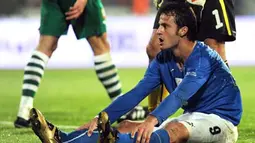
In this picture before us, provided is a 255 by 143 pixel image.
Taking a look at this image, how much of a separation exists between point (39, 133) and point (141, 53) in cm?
950

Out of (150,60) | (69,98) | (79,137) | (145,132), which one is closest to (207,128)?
(145,132)

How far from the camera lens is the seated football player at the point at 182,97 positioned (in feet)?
15.3

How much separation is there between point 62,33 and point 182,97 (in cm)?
280

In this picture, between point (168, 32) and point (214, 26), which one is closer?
point (168, 32)

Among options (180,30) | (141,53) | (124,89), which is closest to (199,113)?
(180,30)

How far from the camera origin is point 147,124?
4.53 meters

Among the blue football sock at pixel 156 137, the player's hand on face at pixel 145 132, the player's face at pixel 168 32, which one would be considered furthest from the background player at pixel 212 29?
the player's hand on face at pixel 145 132

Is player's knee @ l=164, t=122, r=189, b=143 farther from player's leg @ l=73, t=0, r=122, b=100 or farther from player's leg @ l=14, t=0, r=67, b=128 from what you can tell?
player's leg @ l=73, t=0, r=122, b=100

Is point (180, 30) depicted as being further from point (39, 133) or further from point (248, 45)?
point (248, 45)

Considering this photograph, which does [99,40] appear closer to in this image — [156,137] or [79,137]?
[79,137]

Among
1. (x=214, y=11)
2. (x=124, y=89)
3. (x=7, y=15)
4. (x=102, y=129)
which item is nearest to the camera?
(x=102, y=129)

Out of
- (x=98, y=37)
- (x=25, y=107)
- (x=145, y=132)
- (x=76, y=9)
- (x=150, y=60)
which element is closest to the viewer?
(x=145, y=132)

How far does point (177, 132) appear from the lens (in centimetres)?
470

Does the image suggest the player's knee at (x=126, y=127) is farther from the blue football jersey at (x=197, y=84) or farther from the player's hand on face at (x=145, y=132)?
the player's hand on face at (x=145, y=132)
